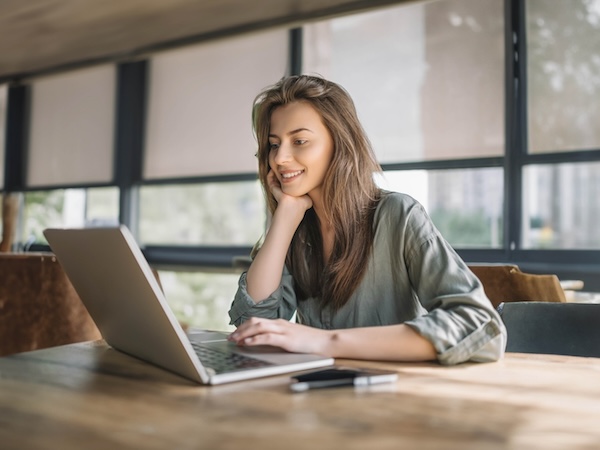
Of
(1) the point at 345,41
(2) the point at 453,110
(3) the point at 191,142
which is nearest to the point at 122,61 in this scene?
(3) the point at 191,142

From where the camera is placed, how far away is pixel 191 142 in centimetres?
604

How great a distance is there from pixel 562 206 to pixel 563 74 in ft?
2.56

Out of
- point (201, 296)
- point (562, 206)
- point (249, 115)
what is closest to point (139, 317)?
point (562, 206)

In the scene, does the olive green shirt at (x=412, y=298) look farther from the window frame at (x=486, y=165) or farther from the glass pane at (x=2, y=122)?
the glass pane at (x=2, y=122)

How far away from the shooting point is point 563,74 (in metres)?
4.14

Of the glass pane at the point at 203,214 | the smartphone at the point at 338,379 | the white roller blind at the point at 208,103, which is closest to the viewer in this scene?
the smartphone at the point at 338,379

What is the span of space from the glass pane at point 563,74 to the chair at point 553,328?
8.88ft

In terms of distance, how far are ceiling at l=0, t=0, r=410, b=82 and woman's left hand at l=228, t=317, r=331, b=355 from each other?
382 centimetres

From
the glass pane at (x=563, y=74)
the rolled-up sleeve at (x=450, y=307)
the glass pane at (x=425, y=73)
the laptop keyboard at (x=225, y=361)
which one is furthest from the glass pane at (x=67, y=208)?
the laptop keyboard at (x=225, y=361)

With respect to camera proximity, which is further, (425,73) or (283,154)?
(425,73)

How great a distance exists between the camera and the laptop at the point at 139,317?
3.38 feet

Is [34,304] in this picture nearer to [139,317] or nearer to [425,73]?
[139,317]

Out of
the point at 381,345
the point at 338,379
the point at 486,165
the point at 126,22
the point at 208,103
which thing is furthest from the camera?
the point at 208,103

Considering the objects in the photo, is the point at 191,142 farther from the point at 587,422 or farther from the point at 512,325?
the point at 587,422
